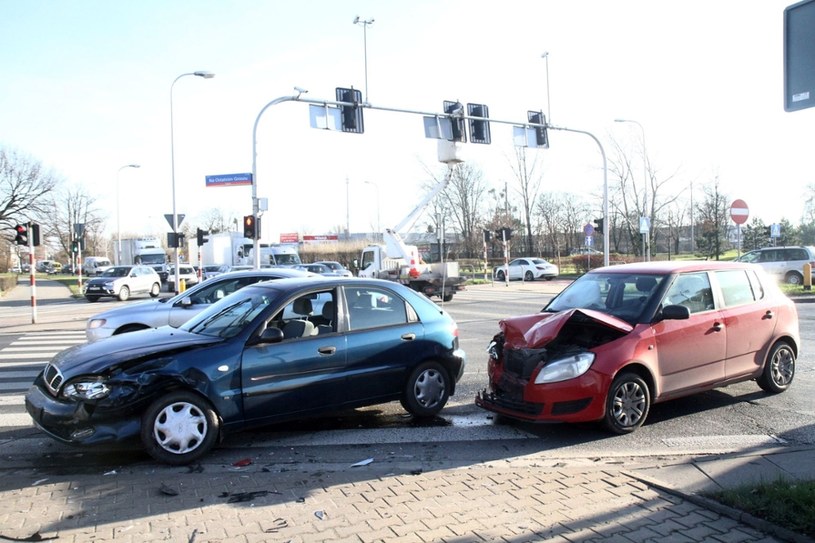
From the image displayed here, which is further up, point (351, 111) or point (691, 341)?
point (351, 111)

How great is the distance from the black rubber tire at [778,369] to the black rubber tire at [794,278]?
21.6 meters

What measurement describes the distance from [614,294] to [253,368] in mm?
4008

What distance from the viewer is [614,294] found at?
6910 mm

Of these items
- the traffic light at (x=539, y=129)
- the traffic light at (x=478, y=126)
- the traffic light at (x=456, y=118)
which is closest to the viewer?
the traffic light at (x=456, y=118)

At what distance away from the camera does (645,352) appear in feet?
19.7

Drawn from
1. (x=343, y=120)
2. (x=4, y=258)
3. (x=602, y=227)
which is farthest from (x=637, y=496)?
(x=4, y=258)

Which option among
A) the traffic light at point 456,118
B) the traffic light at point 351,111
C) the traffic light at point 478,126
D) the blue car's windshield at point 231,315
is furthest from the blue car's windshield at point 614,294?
the traffic light at point 478,126

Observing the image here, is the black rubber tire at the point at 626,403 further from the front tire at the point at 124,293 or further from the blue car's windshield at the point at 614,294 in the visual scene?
the front tire at the point at 124,293

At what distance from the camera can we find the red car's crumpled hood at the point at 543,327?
6.02 metres

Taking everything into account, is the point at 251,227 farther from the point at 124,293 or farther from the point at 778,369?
the point at 778,369

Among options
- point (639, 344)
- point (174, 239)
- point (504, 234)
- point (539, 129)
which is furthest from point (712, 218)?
point (639, 344)

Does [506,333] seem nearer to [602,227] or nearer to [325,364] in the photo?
[325,364]

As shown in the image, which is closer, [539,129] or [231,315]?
[231,315]

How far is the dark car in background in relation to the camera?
509 cm
